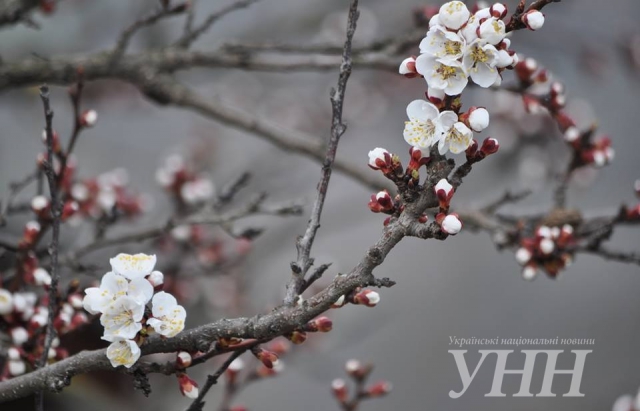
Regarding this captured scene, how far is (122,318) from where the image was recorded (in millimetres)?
1127

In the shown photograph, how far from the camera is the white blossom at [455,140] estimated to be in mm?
1088

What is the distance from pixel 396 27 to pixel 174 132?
2.06 metres

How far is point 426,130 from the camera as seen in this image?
3.74 feet

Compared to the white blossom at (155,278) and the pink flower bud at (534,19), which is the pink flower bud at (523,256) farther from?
the white blossom at (155,278)

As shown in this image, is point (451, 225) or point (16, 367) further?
point (16, 367)

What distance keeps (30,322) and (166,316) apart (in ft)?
1.85

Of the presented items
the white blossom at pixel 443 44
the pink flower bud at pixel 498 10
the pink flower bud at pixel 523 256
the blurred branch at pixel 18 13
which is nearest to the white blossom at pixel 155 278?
the white blossom at pixel 443 44

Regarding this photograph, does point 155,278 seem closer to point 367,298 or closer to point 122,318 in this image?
point 122,318

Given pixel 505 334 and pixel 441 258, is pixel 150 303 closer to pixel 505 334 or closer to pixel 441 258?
pixel 505 334

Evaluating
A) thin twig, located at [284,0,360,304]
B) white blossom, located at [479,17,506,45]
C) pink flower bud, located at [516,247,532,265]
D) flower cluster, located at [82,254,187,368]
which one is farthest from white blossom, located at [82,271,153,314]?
pink flower bud, located at [516,247,532,265]

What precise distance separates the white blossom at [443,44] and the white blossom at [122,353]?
0.68m

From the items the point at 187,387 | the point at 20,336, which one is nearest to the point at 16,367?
the point at 20,336

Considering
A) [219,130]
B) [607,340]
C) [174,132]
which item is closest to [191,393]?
[607,340]

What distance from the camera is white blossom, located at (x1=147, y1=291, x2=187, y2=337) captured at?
111 cm
